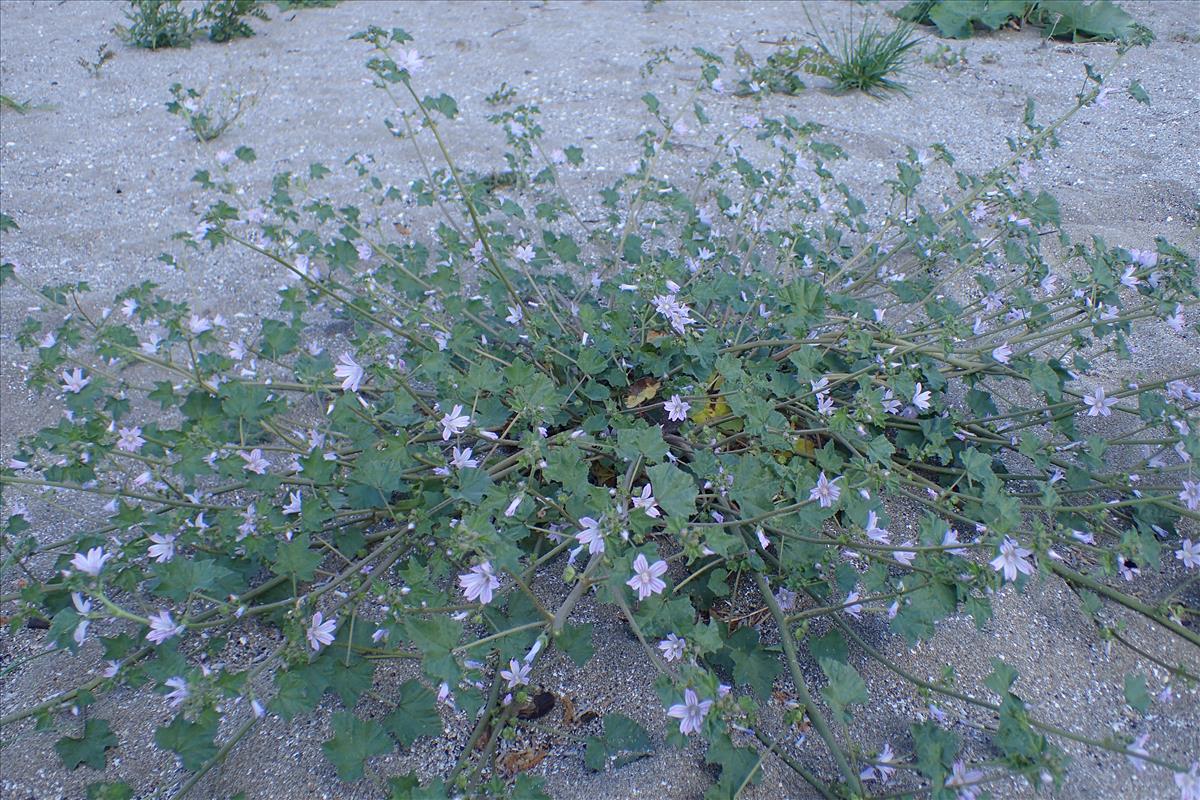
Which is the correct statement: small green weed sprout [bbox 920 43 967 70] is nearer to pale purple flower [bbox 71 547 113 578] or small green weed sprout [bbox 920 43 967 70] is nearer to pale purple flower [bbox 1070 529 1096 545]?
A: pale purple flower [bbox 1070 529 1096 545]

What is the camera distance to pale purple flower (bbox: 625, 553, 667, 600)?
176 cm

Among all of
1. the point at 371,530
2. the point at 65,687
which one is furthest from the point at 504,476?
the point at 65,687

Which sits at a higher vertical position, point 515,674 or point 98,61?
point 515,674

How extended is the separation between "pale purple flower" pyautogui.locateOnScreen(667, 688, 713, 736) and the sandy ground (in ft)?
1.14

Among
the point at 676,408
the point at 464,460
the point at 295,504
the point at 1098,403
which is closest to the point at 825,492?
the point at 676,408

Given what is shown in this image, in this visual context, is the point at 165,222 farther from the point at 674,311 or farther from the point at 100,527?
the point at 674,311

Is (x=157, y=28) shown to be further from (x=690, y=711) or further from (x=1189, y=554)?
(x=1189, y=554)

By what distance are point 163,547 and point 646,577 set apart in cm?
121

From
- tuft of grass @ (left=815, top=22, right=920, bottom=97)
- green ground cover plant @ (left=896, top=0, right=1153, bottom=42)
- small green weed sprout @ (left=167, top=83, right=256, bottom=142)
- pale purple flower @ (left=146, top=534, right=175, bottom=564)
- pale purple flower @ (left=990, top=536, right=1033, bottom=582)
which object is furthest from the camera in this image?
green ground cover plant @ (left=896, top=0, right=1153, bottom=42)

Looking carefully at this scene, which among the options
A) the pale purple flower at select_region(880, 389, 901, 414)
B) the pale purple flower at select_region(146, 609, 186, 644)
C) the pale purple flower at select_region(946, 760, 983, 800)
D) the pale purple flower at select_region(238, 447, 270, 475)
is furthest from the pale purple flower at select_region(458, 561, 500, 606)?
the pale purple flower at select_region(880, 389, 901, 414)

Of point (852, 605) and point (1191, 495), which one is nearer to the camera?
point (852, 605)

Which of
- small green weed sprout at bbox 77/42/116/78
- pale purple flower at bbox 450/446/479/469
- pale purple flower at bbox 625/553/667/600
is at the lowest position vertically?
small green weed sprout at bbox 77/42/116/78

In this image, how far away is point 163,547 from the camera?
84.9 inches

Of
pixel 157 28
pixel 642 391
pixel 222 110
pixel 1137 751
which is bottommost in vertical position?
pixel 222 110
